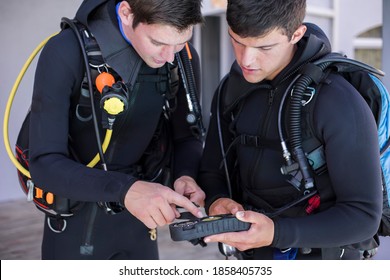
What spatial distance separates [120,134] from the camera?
177 cm

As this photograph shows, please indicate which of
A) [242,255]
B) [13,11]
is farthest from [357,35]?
[242,255]

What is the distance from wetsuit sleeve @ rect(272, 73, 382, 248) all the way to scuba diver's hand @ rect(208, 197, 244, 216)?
17cm

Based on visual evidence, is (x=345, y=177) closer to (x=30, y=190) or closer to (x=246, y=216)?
(x=246, y=216)

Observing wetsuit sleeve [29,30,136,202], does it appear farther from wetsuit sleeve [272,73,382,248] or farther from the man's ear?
the man's ear

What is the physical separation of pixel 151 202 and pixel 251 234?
29 centimetres

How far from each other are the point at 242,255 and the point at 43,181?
691 mm

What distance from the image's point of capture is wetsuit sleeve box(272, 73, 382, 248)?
138 centimetres

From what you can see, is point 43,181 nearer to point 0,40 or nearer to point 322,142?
point 322,142

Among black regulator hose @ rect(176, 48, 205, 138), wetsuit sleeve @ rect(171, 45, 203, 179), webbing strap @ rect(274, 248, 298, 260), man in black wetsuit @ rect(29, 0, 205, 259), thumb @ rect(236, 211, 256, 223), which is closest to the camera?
thumb @ rect(236, 211, 256, 223)

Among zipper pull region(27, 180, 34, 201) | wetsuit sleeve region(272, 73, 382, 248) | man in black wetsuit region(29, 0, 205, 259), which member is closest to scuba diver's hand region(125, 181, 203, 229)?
man in black wetsuit region(29, 0, 205, 259)

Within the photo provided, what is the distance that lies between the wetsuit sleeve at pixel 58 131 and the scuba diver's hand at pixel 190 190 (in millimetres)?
257

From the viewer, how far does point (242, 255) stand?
174 centimetres

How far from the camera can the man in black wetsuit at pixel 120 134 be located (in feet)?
4.92

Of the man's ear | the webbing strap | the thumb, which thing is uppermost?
the man's ear
